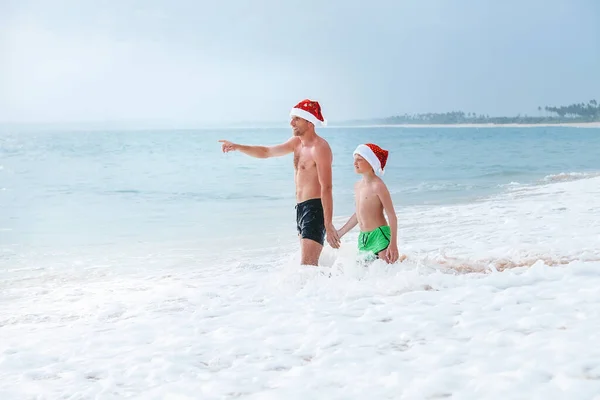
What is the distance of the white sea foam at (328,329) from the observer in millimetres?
3738

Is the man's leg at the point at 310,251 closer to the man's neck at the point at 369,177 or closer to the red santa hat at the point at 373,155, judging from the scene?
the man's neck at the point at 369,177

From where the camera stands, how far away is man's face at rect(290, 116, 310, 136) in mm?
5855

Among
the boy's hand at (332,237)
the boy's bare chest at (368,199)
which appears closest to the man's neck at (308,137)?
the boy's bare chest at (368,199)

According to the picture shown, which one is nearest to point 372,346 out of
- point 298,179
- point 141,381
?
point 141,381

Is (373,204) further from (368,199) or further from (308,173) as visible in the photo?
(308,173)

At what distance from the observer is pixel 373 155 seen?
5.90 meters

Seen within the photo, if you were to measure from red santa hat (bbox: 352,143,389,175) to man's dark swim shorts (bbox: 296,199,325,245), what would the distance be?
0.54m

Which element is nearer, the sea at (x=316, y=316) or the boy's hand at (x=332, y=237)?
the sea at (x=316, y=316)

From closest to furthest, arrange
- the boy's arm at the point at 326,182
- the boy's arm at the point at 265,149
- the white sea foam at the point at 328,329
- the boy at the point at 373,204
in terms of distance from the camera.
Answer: the white sea foam at the point at 328,329 → the boy's arm at the point at 326,182 → the boy at the point at 373,204 → the boy's arm at the point at 265,149

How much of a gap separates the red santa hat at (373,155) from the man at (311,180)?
0.27 metres

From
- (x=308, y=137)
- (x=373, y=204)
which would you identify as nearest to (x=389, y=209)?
(x=373, y=204)

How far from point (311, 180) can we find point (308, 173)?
65mm

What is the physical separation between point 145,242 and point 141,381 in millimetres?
7853

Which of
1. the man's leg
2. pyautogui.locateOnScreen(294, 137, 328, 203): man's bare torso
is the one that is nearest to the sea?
the man's leg
